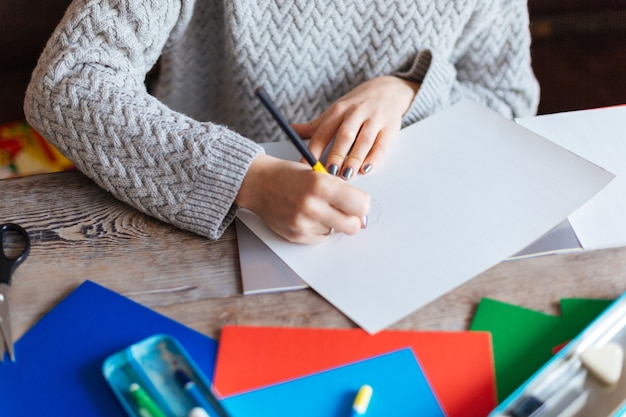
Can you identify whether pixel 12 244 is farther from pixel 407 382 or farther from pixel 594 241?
pixel 594 241

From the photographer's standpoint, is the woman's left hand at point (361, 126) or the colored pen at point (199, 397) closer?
the colored pen at point (199, 397)

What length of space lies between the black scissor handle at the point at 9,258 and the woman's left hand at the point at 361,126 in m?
0.35

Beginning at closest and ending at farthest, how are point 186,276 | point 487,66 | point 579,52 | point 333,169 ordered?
1. point 186,276
2. point 333,169
3. point 487,66
4. point 579,52

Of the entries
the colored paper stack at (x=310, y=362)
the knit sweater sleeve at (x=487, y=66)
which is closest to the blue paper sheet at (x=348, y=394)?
the colored paper stack at (x=310, y=362)

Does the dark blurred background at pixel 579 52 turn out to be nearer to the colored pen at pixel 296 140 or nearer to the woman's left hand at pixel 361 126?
the woman's left hand at pixel 361 126

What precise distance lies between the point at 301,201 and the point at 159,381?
23 centimetres

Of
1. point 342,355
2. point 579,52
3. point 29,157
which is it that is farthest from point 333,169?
point 579,52

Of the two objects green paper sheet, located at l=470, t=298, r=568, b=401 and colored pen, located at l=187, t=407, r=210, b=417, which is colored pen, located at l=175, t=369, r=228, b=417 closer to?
colored pen, located at l=187, t=407, r=210, b=417

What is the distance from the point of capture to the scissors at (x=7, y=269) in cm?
62

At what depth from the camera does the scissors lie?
62cm

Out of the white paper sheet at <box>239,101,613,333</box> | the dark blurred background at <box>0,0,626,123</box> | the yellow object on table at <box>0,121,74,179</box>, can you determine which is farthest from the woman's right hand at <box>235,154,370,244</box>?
the dark blurred background at <box>0,0,626,123</box>

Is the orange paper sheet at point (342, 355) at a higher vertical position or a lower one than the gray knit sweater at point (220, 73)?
lower

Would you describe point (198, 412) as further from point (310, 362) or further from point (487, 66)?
point (487, 66)

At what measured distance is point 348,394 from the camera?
1.89ft
